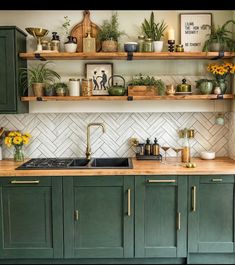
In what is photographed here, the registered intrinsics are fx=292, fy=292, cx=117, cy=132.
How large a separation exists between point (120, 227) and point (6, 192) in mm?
987

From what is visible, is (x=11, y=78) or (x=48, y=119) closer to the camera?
(x=11, y=78)

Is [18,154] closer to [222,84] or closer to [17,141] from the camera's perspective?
[17,141]

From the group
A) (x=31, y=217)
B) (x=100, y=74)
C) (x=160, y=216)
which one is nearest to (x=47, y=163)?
(x=31, y=217)

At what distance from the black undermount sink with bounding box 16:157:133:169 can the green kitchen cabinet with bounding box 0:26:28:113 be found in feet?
1.71

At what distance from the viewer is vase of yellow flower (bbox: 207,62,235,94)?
9.03ft

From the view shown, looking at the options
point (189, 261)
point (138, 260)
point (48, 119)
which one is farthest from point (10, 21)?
point (189, 261)

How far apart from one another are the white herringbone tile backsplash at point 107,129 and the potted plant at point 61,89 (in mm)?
274

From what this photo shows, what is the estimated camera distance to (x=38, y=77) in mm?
2809

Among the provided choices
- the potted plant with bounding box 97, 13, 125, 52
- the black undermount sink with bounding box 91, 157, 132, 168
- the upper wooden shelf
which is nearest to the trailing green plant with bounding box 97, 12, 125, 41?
the potted plant with bounding box 97, 13, 125, 52

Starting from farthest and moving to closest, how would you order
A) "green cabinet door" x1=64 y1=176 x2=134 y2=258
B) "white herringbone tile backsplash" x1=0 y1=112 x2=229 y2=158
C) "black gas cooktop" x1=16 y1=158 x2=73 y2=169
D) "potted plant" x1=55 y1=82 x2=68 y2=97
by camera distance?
"white herringbone tile backsplash" x1=0 y1=112 x2=229 y2=158
"potted plant" x1=55 y1=82 x2=68 y2=97
"black gas cooktop" x1=16 y1=158 x2=73 y2=169
"green cabinet door" x1=64 y1=176 x2=134 y2=258

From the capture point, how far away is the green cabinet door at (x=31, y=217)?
2406 millimetres

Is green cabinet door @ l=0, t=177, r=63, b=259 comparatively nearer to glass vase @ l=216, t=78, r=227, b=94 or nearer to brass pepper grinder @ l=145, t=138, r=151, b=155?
brass pepper grinder @ l=145, t=138, r=151, b=155

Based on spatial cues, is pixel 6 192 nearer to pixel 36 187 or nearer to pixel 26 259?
pixel 36 187

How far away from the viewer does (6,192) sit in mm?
2408
